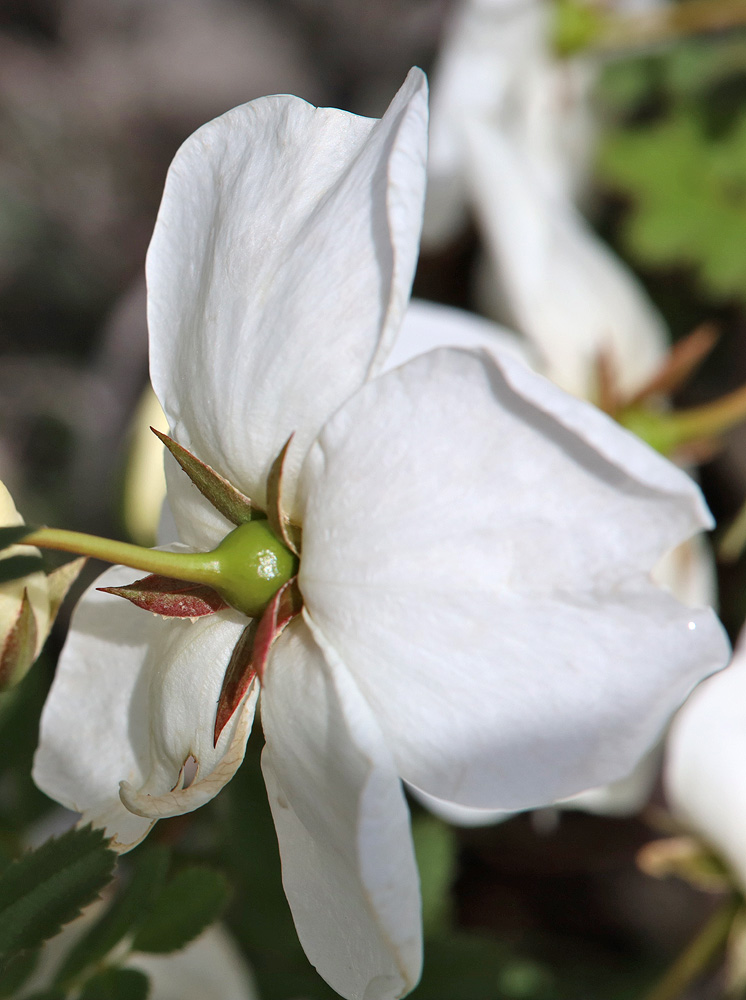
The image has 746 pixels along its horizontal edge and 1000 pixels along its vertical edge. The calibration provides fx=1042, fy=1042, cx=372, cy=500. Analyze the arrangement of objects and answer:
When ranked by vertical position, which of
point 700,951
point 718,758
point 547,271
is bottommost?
point 700,951

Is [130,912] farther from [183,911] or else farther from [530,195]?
[530,195]

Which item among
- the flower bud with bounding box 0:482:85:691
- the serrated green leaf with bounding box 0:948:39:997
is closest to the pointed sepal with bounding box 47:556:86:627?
the flower bud with bounding box 0:482:85:691

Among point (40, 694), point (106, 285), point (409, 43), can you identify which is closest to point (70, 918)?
point (40, 694)

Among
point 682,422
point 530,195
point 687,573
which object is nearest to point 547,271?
point 530,195

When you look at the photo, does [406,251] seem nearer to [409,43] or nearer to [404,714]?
[404,714]

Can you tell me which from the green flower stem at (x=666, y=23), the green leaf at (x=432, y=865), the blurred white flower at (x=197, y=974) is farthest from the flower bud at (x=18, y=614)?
the green flower stem at (x=666, y=23)

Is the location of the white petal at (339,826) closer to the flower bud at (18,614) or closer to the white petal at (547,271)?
the flower bud at (18,614)

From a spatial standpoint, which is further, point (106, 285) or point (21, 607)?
point (106, 285)
